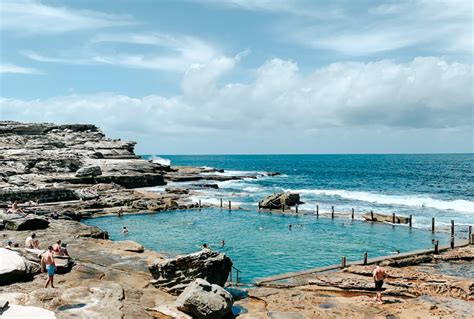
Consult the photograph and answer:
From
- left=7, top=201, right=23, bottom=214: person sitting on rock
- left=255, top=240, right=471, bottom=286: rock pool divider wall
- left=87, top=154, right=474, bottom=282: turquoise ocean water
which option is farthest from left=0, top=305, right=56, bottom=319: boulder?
left=7, top=201, right=23, bottom=214: person sitting on rock

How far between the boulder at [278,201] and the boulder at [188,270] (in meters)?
38.8

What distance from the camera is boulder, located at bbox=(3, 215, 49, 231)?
33812 mm

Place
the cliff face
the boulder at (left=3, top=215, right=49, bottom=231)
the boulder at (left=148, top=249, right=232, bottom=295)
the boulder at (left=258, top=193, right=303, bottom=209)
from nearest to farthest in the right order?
1. the boulder at (left=148, top=249, right=232, bottom=295)
2. the boulder at (left=3, top=215, right=49, bottom=231)
3. the boulder at (left=258, top=193, right=303, bottom=209)
4. the cliff face

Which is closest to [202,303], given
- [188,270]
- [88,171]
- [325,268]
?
[188,270]

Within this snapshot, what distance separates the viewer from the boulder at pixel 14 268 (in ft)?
62.0

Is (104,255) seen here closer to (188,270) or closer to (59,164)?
(188,270)

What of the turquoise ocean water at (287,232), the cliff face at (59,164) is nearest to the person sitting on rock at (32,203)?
the cliff face at (59,164)

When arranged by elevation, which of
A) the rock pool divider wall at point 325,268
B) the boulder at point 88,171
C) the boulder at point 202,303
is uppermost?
the boulder at point 88,171

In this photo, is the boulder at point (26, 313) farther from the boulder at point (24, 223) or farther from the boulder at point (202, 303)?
the boulder at point (24, 223)

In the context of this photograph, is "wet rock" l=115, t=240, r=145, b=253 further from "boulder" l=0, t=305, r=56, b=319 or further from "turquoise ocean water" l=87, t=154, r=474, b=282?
"boulder" l=0, t=305, r=56, b=319

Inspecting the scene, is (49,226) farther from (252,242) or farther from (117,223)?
(252,242)

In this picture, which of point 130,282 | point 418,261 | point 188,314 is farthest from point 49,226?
point 418,261

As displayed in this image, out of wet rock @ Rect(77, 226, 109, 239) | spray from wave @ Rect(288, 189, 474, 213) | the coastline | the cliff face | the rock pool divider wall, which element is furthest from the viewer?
spray from wave @ Rect(288, 189, 474, 213)

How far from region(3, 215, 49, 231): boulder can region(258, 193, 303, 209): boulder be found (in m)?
33.0
